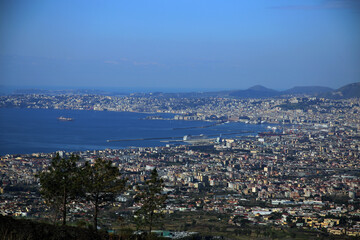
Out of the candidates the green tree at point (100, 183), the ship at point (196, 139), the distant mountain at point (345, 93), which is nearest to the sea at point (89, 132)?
the ship at point (196, 139)

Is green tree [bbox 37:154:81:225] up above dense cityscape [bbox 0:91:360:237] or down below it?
above

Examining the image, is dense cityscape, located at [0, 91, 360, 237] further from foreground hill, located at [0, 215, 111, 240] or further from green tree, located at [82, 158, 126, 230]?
foreground hill, located at [0, 215, 111, 240]

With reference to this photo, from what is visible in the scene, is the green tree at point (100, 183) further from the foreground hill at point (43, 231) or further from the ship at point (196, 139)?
the ship at point (196, 139)

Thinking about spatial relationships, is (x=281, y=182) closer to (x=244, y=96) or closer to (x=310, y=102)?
(x=310, y=102)

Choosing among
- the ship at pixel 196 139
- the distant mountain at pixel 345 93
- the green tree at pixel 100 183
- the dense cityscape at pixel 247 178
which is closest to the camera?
the green tree at pixel 100 183

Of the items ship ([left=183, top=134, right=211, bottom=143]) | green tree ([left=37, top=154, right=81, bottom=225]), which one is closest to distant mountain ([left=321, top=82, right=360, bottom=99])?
ship ([left=183, top=134, right=211, bottom=143])

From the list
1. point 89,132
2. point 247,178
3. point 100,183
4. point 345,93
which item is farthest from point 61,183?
point 345,93
